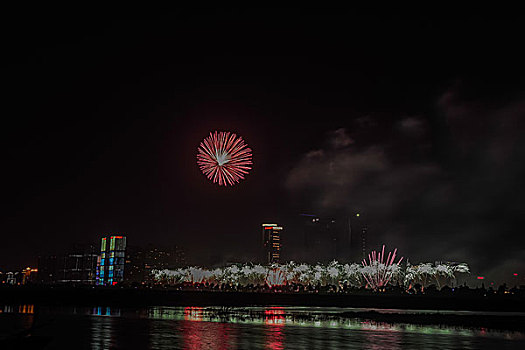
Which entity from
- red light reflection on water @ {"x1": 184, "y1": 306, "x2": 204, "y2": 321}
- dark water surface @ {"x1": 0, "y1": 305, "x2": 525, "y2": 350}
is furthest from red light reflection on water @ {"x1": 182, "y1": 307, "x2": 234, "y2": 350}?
red light reflection on water @ {"x1": 184, "y1": 306, "x2": 204, "y2": 321}

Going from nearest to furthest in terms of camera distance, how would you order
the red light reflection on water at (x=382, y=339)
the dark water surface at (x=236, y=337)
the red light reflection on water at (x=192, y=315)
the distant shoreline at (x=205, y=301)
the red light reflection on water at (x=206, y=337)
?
the red light reflection on water at (x=206, y=337) < the dark water surface at (x=236, y=337) < the red light reflection on water at (x=382, y=339) < the red light reflection on water at (x=192, y=315) < the distant shoreline at (x=205, y=301)

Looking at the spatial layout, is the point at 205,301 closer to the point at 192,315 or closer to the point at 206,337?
the point at 192,315

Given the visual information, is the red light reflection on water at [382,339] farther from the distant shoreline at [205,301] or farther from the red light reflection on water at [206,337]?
the distant shoreline at [205,301]

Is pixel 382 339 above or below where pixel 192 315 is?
below

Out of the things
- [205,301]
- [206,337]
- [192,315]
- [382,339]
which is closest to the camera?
[206,337]

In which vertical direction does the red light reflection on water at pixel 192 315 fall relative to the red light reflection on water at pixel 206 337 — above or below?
above

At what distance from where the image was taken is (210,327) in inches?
1457

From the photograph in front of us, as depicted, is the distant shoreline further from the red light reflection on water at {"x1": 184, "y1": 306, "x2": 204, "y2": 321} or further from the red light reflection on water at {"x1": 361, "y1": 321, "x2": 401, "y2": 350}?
the red light reflection on water at {"x1": 361, "y1": 321, "x2": 401, "y2": 350}

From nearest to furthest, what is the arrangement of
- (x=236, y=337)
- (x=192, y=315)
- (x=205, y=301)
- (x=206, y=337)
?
1. (x=206, y=337)
2. (x=236, y=337)
3. (x=192, y=315)
4. (x=205, y=301)

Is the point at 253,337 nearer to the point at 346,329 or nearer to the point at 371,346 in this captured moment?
the point at 371,346

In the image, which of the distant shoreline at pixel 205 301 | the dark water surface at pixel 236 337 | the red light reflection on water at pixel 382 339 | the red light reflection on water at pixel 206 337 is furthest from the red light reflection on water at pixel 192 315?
the distant shoreline at pixel 205 301

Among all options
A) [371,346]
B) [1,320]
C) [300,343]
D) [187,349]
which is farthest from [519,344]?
[1,320]

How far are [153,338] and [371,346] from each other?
11.2 meters

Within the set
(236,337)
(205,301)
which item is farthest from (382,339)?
(205,301)
